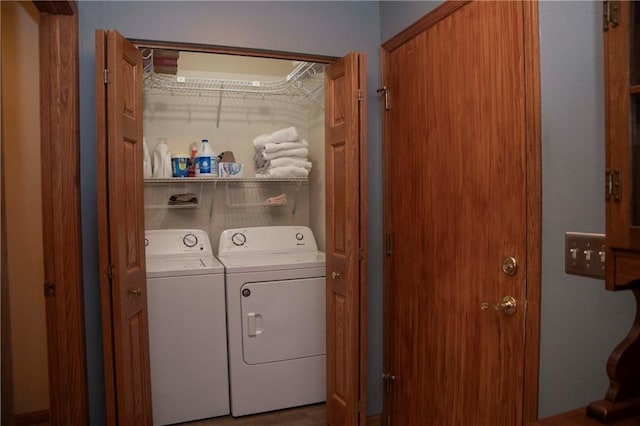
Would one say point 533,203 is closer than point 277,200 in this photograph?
Yes

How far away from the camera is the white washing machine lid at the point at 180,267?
2.56 m

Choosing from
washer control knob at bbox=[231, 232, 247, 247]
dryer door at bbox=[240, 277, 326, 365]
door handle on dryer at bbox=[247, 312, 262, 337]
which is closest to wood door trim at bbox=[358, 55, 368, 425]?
dryer door at bbox=[240, 277, 326, 365]

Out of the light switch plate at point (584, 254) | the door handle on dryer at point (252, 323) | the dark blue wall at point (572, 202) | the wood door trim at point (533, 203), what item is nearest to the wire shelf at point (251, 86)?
the door handle on dryer at point (252, 323)

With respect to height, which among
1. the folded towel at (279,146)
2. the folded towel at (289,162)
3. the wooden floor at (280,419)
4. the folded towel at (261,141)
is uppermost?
the folded towel at (261,141)

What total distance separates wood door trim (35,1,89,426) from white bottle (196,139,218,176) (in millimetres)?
1235

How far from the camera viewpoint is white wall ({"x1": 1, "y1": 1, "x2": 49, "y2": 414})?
2.53m

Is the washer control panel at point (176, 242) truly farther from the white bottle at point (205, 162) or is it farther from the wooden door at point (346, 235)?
the wooden door at point (346, 235)

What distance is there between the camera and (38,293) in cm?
263

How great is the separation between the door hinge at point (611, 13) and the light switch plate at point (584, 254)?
566mm

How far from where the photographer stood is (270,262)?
2.84 meters

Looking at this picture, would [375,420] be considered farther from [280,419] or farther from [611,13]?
[611,13]

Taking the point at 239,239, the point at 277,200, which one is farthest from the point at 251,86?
the point at 239,239

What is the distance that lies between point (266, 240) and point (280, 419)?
1.24 meters

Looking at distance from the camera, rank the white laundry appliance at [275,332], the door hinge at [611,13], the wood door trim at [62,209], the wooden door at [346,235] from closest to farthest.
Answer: the door hinge at [611,13] → the wood door trim at [62,209] → the wooden door at [346,235] → the white laundry appliance at [275,332]
